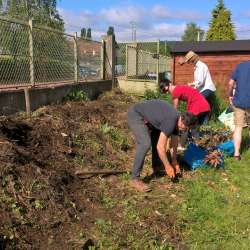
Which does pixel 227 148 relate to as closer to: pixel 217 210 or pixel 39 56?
pixel 217 210

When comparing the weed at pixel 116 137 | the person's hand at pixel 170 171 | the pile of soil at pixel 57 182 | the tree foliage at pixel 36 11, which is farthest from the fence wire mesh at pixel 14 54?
the tree foliage at pixel 36 11

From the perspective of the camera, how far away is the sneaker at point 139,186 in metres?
6.05

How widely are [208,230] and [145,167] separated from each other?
7.36 ft

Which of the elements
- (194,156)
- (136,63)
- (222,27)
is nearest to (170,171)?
(194,156)

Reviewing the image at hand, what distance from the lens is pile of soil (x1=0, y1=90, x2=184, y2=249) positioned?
180 inches

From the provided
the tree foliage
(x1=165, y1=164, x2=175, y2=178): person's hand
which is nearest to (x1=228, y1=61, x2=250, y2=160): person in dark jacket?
(x1=165, y1=164, x2=175, y2=178): person's hand

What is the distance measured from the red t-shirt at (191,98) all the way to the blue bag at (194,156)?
25.1 inches

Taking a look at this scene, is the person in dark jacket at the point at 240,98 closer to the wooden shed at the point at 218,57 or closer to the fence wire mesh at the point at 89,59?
the wooden shed at the point at 218,57

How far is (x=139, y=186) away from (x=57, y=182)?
1.12 meters

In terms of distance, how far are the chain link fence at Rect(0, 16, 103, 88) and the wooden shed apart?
2.53 meters

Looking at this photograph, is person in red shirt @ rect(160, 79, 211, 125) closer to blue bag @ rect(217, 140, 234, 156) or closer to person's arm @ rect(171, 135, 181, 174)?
blue bag @ rect(217, 140, 234, 156)

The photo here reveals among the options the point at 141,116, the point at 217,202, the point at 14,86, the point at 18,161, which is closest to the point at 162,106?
the point at 141,116

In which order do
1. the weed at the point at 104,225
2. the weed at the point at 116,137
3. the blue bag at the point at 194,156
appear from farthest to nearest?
the weed at the point at 116,137
the blue bag at the point at 194,156
the weed at the point at 104,225

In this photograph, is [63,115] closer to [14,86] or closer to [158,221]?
[14,86]
